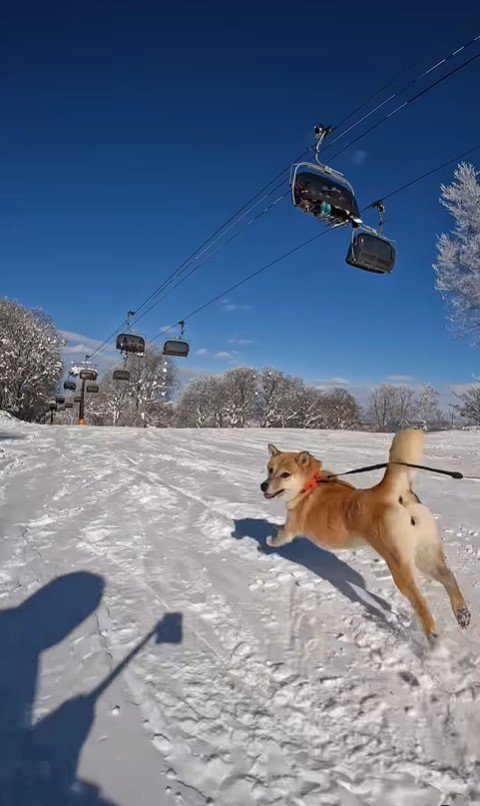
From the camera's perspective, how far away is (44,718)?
212 cm

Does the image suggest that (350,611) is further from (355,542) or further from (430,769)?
(430,769)

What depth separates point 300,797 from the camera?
5.81 feet

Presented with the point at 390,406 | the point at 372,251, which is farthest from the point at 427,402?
the point at 372,251

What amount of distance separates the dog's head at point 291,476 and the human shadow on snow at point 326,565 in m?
0.80

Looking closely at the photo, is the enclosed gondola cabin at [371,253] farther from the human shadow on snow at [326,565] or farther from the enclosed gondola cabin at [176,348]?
the enclosed gondola cabin at [176,348]

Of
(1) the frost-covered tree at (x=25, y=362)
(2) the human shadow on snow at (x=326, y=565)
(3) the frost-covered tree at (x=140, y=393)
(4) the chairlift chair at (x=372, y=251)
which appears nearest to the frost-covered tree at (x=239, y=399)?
(3) the frost-covered tree at (x=140, y=393)

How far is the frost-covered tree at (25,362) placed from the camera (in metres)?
37.6

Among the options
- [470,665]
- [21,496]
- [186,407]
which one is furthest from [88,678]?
[186,407]

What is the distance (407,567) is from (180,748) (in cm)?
171

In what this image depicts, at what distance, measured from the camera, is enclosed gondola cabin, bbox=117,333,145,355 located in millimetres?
21766

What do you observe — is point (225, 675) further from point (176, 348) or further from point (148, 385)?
point (148, 385)

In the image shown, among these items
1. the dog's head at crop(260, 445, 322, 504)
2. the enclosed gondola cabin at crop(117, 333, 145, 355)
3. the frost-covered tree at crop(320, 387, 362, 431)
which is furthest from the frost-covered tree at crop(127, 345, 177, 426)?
the dog's head at crop(260, 445, 322, 504)

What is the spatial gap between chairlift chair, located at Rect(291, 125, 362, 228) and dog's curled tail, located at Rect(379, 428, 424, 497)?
4864mm

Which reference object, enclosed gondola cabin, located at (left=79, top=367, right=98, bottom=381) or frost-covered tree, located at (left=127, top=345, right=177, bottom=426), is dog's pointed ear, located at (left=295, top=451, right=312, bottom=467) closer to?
enclosed gondola cabin, located at (left=79, top=367, right=98, bottom=381)
